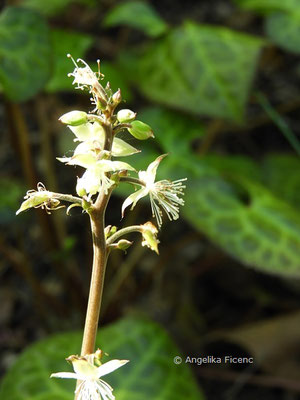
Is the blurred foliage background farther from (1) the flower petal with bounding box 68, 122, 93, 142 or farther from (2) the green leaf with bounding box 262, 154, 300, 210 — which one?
(1) the flower petal with bounding box 68, 122, 93, 142

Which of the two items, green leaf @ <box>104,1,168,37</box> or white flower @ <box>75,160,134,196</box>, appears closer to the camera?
white flower @ <box>75,160,134,196</box>

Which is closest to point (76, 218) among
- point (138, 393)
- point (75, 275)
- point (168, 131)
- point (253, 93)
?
point (75, 275)

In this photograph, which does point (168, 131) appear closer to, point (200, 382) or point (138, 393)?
point (200, 382)

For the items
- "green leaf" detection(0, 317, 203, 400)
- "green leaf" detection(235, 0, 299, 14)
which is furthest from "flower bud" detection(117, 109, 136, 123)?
"green leaf" detection(235, 0, 299, 14)

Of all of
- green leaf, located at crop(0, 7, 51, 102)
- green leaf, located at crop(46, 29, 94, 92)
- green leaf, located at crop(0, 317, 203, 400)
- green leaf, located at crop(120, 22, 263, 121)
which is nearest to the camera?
green leaf, located at crop(0, 317, 203, 400)

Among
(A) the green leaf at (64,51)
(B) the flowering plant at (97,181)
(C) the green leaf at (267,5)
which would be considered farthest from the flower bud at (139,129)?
(C) the green leaf at (267,5)

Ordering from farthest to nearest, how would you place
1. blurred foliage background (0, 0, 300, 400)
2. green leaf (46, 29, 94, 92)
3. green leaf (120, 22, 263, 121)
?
green leaf (46, 29, 94, 92), green leaf (120, 22, 263, 121), blurred foliage background (0, 0, 300, 400)

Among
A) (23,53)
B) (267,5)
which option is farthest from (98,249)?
(267,5)

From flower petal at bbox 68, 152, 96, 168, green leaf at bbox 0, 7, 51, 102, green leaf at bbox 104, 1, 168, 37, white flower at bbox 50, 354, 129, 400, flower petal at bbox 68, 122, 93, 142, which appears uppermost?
green leaf at bbox 104, 1, 168, 37

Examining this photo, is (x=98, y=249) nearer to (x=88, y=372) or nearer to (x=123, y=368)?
(x=88, y=372)
